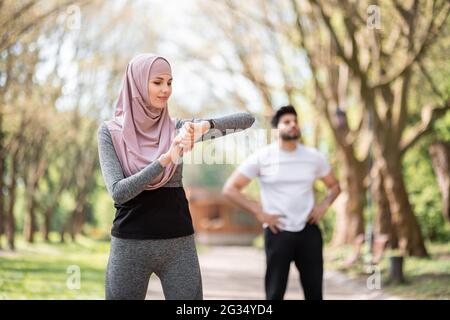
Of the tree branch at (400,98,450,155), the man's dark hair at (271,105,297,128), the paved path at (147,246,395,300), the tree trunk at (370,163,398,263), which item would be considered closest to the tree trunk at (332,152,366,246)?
the tree trunk at (370,163,398,263)

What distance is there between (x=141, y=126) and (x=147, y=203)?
366mm

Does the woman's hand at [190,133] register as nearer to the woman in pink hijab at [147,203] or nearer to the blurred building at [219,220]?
the woman in pink hijab at [147,203]

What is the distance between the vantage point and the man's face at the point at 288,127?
5.98 m

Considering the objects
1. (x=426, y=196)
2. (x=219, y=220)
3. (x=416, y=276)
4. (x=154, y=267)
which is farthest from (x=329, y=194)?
(x=219, y=220)

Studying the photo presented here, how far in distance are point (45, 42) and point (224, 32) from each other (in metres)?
5.42

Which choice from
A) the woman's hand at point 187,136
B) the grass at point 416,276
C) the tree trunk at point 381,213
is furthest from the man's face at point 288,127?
the tree trunk at point 381,213

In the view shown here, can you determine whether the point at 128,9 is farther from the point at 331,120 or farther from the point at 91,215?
the point at 91,215

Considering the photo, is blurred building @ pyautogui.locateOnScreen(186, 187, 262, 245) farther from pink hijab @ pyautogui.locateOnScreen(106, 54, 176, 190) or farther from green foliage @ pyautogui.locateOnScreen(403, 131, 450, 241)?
pink hijab @ pyautogui.locateOnScreen(106, 54, 176, 190)

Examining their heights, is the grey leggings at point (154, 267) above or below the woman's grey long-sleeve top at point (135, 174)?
below

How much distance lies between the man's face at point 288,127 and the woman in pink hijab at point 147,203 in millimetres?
2578

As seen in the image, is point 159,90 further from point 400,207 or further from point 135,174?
point 400,207

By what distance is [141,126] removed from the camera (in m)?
3.41

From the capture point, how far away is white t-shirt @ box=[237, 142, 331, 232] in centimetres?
587

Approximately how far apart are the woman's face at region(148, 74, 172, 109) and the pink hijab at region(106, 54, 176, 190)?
2cm
